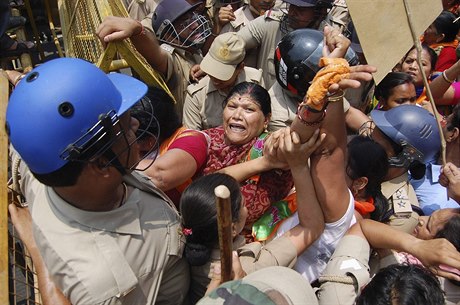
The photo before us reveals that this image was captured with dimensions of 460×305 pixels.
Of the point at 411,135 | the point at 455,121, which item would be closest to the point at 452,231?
the point at 411,135

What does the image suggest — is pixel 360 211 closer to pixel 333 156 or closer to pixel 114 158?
pixel 333 156

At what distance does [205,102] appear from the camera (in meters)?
3.60

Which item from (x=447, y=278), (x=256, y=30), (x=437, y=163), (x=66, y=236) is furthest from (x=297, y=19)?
(x=66, y=236)

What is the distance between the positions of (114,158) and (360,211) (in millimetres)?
1503

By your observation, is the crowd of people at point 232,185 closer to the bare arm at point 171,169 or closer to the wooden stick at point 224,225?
the bare arm at point 171,169

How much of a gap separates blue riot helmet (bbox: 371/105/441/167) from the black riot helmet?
0.50m

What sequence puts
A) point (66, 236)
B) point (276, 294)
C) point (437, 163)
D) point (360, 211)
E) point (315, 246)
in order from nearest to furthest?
point (276, 294) < point (66, 236) < point (315, 246) < point (360, 211) < point (437, 163)

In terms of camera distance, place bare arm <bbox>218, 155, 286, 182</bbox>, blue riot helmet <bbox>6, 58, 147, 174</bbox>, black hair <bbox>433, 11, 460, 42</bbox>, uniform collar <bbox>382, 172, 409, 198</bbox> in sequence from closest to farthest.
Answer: blue riot helmet <bbox>6, 58, 147, 174</bbox> → bare arm <bbox>218, 155, 286, 182</bbox> → uniform collar <bbox>382, 172, 409, 198</bbox> → black hair <bbox>433, 11, 460, 42</bbox>

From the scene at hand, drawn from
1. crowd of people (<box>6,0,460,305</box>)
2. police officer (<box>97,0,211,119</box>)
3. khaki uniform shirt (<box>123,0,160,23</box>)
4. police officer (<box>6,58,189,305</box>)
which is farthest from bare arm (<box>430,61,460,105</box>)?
police officer (<box>6,58,189,305</box>)

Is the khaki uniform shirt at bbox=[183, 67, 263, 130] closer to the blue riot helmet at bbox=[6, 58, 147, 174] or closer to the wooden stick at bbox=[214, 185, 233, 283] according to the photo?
the blue riot helmet at bbox=[6, 58, 147, 174]

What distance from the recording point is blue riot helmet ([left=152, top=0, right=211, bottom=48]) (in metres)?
3.73

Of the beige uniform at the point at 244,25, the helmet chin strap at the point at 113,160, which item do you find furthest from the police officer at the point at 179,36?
the helmet chin strap at the point at 113,160

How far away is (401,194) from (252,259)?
134cm

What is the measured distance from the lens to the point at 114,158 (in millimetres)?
1550
